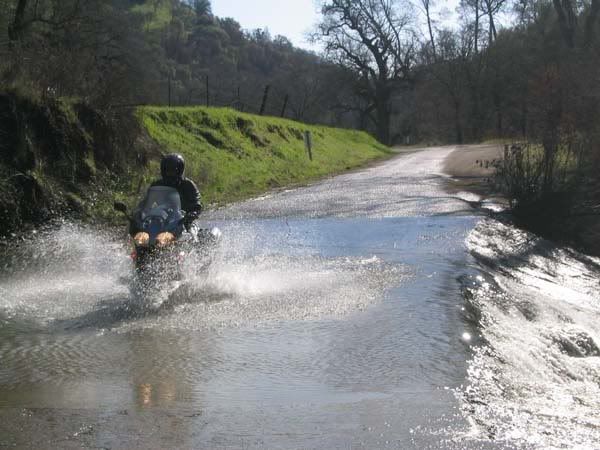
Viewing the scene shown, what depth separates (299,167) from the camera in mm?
28969

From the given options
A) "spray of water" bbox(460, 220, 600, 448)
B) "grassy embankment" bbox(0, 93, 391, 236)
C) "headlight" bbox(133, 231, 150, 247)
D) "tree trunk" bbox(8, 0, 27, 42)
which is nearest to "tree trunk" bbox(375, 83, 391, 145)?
"grassy embankment" bbox(0, 93, 391, 236)

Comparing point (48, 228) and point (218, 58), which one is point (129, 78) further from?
point (218, 58)

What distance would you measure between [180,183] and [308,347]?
3.39 meters

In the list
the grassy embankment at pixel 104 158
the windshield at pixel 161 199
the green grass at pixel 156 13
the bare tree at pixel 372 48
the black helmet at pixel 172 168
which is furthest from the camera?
the green grass at pixel 156 13

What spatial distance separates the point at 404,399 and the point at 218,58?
122302 mm

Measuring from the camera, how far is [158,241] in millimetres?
8477

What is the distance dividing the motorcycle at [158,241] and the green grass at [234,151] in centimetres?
975

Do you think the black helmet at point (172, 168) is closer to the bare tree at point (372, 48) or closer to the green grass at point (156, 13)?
the bare tree at point (372, 48)

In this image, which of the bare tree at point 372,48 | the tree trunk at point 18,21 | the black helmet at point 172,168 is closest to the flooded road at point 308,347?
the black helmet at point 172,168

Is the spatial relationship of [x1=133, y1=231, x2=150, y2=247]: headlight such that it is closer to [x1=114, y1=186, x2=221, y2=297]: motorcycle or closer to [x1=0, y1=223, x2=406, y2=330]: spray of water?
[x1=114, y1=186, x2=221, y2=297]: motorcycle

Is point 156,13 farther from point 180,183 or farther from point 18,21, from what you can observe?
point 180,183

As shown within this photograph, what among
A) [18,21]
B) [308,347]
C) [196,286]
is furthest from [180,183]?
[18,21]

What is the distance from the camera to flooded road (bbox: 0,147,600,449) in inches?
198

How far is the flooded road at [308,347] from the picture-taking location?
5023 mm
